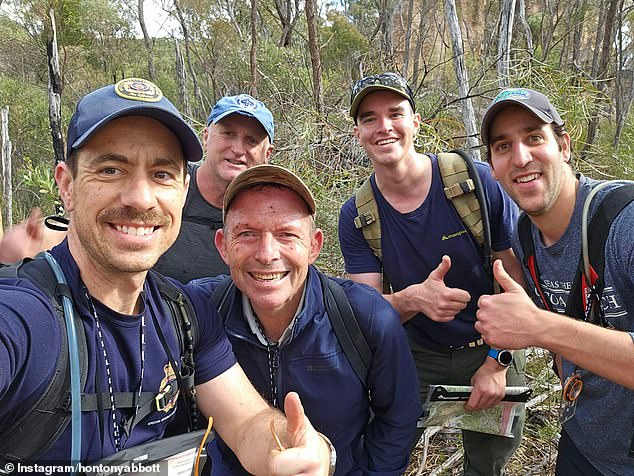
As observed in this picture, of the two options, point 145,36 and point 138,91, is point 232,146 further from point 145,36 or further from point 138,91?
Result: point 145,36

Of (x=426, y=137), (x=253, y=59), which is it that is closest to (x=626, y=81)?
(x=253, y=59)

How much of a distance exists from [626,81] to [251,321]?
15644 millimetres

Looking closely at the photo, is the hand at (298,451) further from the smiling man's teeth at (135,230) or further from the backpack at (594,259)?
the backpack at (594,259)

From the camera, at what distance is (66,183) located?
1599 mm

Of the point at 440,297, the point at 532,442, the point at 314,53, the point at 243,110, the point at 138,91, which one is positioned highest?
the point at 314,53

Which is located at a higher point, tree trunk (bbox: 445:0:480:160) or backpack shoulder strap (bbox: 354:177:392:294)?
tree trunk (bbox: 445:0:480:160)

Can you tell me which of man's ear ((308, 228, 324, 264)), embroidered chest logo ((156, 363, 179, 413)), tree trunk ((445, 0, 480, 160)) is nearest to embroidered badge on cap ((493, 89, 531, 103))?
man's ear ((308, 228, 324, 264))

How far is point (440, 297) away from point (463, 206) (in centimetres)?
57

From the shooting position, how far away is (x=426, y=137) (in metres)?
4.98

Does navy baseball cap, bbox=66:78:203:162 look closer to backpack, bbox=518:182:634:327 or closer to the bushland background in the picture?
backpack, bbox=518:182:634:327

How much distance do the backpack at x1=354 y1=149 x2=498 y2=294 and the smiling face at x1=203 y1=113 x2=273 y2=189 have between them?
0.85 metres

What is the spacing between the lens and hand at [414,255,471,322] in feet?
7.53

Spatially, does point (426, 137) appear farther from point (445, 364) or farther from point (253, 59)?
point (253, 59)

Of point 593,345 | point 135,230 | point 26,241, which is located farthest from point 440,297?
point 26,241
